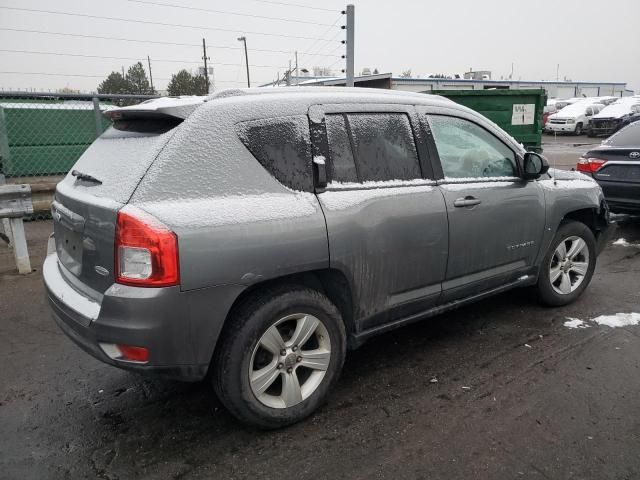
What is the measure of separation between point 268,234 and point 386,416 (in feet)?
4.08

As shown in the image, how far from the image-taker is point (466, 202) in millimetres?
3424

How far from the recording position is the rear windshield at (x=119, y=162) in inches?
97.2

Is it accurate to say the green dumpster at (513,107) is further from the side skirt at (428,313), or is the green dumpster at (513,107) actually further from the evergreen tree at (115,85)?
the evergreen tree at (115,85)

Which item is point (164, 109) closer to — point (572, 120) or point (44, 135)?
point (44, 135)

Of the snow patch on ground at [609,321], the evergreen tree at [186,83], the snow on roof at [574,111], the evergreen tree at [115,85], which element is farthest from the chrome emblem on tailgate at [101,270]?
the evergreen tree at [115,85]

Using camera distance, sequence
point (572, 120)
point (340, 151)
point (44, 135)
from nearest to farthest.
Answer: point (340, 151) → point (44, 135) → point (572, 120)

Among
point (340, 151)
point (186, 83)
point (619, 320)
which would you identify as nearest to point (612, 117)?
point (619, 320)

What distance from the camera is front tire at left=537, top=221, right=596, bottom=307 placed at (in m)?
4.29

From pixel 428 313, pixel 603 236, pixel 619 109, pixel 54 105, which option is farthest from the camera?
pixel 619 109

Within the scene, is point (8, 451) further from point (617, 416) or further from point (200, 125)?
point (617, 416)

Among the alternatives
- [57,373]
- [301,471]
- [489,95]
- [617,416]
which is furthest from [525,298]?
[489,95]

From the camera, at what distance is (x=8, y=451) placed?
8.57 feet

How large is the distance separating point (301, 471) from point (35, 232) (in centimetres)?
614

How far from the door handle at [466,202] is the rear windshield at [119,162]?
1.87m
